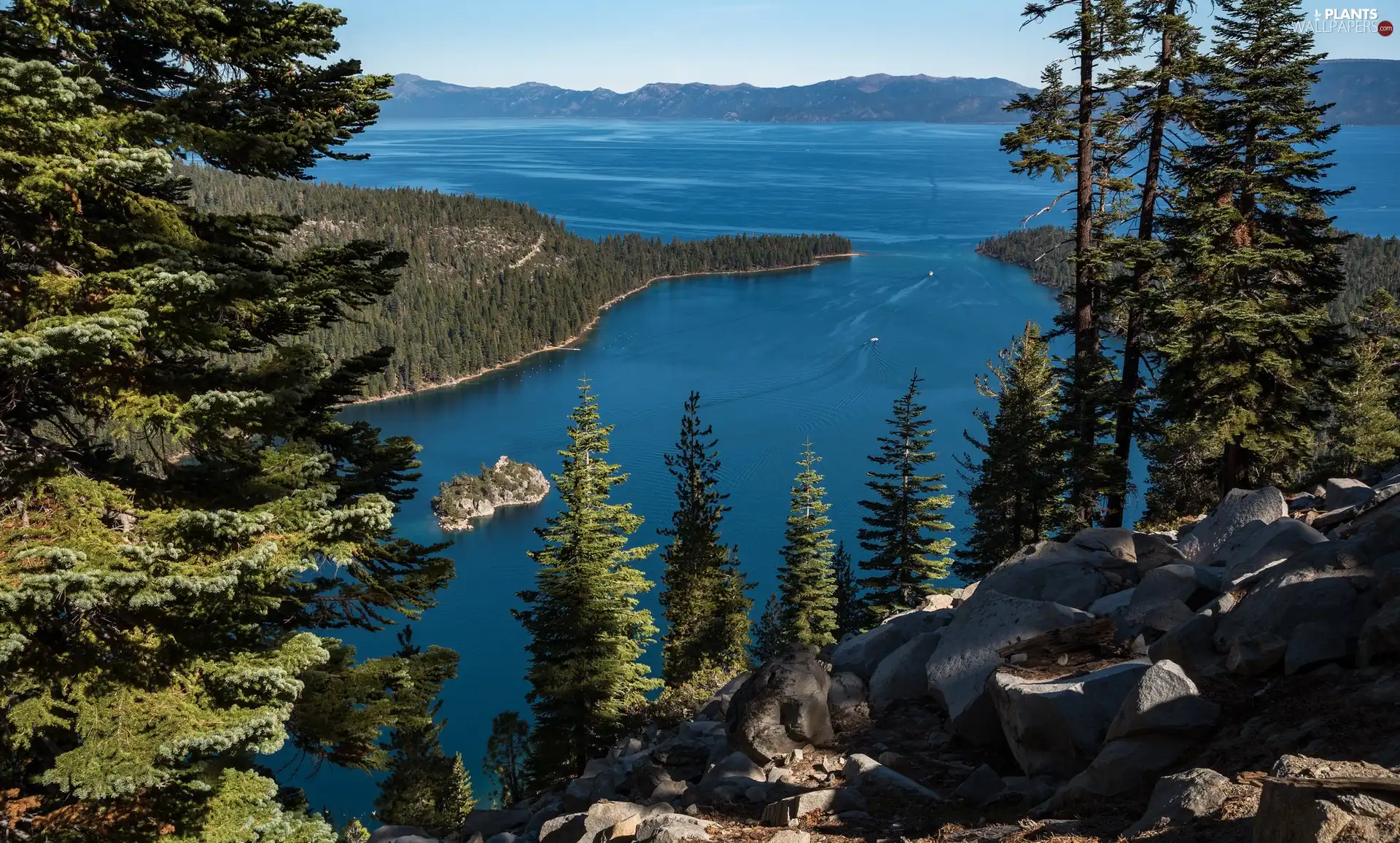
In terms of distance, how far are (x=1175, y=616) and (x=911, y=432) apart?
26.5 metres

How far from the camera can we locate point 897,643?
1477cm

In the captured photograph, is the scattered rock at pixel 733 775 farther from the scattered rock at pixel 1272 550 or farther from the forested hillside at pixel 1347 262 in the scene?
the forested hillside at pixel 1347 262

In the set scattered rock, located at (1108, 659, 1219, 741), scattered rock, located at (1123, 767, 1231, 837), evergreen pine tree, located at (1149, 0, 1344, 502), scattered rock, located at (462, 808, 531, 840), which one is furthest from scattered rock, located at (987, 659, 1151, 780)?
evergreen pine tree, located at (1149, 0, 1344, 502)

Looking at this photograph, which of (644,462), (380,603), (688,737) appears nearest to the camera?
(380,603)

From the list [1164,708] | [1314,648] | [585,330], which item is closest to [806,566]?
[1314,648]

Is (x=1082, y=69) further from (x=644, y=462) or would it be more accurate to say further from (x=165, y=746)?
(x=644, y=462)

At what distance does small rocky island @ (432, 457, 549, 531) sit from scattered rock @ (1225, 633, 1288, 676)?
8038 cm

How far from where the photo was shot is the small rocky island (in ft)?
278

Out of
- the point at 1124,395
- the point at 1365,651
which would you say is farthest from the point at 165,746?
the point at 1124,395

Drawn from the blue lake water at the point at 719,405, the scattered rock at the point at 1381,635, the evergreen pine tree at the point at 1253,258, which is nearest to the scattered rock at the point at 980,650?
the scattered rock at the point at 1381,635

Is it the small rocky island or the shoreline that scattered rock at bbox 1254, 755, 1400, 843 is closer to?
the small rocky island

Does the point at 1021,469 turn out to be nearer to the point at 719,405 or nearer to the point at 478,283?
the point at 719,405

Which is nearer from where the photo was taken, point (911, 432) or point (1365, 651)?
point (1365, 651)

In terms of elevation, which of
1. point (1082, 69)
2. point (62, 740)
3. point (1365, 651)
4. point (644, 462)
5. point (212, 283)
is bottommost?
point (644, 462)
